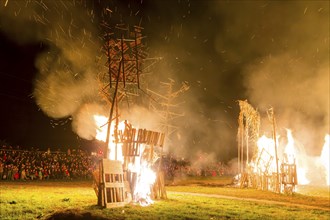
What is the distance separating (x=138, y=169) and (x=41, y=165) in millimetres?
13186

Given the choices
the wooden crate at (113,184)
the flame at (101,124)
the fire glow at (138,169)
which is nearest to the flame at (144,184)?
the fire glow at (138,169)

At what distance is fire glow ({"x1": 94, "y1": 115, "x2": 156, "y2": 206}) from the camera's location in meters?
13.1

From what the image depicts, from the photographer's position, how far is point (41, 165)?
24359 millimetres

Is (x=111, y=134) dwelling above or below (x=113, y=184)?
above

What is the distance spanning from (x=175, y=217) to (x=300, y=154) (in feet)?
106

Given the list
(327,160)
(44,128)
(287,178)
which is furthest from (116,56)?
(327,160)

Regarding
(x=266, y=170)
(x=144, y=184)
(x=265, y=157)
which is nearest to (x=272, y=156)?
(x=266, y=170)

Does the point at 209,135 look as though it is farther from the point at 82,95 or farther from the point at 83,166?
the point at 82,95

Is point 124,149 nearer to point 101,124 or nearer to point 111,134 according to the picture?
point 111,134

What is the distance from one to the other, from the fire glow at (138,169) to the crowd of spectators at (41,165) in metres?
10.7

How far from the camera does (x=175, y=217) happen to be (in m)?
10.0

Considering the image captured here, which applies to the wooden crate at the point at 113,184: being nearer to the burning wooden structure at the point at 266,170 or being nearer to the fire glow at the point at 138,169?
the fire glow at the point at 138,169

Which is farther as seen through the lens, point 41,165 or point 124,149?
point 41,165

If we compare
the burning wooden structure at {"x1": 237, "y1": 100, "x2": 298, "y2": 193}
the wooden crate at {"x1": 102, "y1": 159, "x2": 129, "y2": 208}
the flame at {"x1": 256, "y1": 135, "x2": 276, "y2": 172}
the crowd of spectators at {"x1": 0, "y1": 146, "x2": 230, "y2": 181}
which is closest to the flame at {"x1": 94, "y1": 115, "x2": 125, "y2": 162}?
the wooden crate at {"x1": 102, "y1": 159, "x2": 129, "y2": 208}
